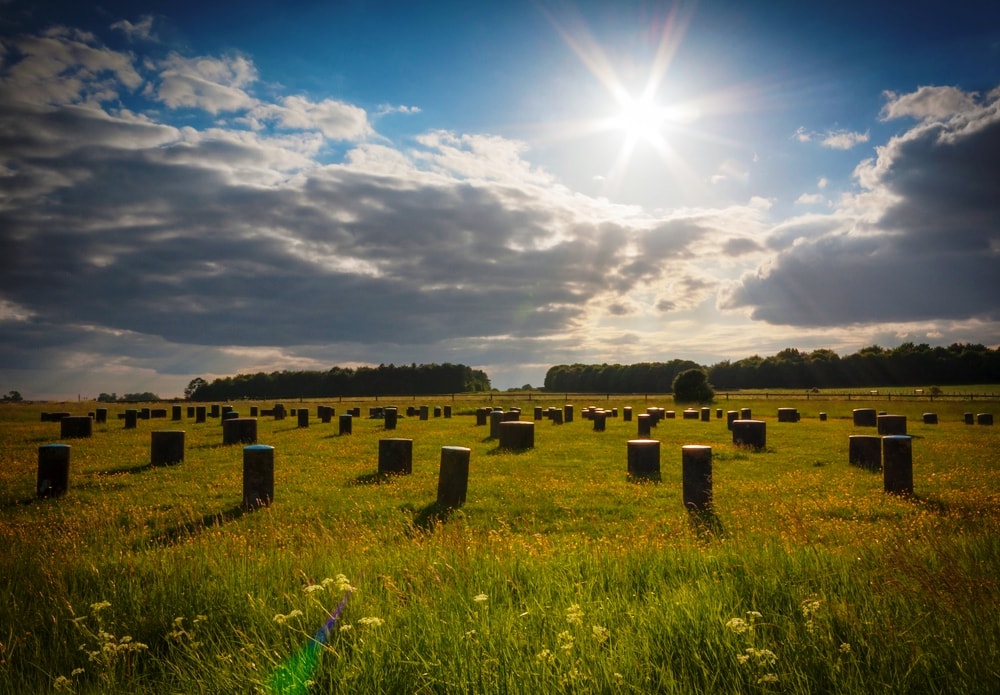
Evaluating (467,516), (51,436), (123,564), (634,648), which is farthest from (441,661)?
(51,436)

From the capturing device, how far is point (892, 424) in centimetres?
2888

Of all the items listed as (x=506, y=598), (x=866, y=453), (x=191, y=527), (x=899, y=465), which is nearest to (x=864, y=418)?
(x=866, y=453)

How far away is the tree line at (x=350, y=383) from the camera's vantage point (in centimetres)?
14012

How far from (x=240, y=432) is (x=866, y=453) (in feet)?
73.8

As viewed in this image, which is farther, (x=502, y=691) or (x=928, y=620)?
(x=928, y=620)

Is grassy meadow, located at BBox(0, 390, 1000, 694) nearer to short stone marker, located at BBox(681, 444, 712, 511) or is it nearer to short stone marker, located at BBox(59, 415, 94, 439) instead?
short stone marker, located at BBox(681, 444, 712, 511)

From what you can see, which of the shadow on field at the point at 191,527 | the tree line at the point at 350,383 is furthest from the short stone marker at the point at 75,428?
the tree line at the point at 350,383

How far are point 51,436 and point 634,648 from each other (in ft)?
111

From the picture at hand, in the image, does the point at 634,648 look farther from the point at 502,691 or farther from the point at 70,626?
the point at 70,626

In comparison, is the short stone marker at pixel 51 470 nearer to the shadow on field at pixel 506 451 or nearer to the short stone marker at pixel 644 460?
the shadow on field at pixel 506 451

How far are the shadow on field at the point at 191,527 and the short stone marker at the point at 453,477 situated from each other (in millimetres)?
3853

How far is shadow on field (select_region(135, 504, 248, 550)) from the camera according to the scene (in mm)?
9383

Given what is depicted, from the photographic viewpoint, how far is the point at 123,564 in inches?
264

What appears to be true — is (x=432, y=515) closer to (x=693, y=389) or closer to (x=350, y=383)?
(x=693, y=389)
